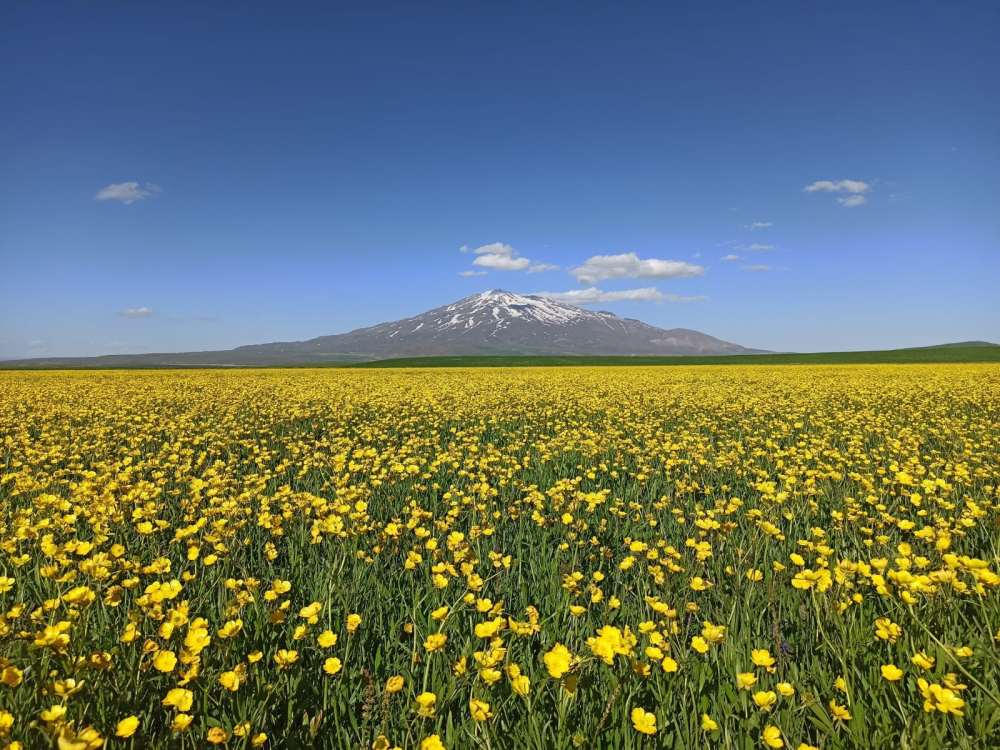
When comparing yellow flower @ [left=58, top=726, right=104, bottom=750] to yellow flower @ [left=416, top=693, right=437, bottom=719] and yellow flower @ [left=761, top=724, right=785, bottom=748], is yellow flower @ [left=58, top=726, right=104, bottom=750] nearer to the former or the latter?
yellow flower @ [left=416, top=693, right=437, bottom=719]

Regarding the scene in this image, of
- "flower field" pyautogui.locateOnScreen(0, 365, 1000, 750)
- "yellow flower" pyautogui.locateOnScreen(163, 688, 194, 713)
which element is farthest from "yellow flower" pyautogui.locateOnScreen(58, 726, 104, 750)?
"yellow flower" pyautogui.locateOnScreen(163, 688, 194, 713)

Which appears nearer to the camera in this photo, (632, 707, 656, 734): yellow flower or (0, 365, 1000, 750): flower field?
(632, 707, 656, 734): yellow flower

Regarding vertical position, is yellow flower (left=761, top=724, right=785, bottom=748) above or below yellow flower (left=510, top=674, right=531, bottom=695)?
below

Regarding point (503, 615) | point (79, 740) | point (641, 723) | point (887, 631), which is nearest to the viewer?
point (79, 740)

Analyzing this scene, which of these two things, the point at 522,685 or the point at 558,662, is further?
the point at 558,662

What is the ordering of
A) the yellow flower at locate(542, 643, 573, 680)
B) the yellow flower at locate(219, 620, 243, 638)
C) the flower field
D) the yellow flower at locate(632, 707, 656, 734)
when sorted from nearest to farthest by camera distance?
the yellow flower at locate(632, 707, 656, 734) → the yellow flower at locate(542, 643, 573, 680) → the flower field → the yellow flower at locate(219, 620, 243, 638)

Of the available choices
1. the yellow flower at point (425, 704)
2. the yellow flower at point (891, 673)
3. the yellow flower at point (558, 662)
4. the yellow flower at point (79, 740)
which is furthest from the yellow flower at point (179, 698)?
the yellow flower at point (891, 673)

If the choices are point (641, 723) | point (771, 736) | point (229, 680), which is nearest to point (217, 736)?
point (229, 680)

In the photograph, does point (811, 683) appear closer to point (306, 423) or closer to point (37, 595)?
point (37, 595)

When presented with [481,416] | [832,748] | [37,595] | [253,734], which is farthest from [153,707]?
[481,416]

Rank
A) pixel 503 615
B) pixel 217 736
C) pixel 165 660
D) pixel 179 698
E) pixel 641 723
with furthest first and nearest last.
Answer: pixel 503 615, pixel 165 660, pixel 179 698, pixel 641 723, pixel 217 736

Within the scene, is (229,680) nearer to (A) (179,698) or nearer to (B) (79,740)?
(A) (179,698)

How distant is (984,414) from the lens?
1086cm

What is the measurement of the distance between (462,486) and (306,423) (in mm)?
6012
